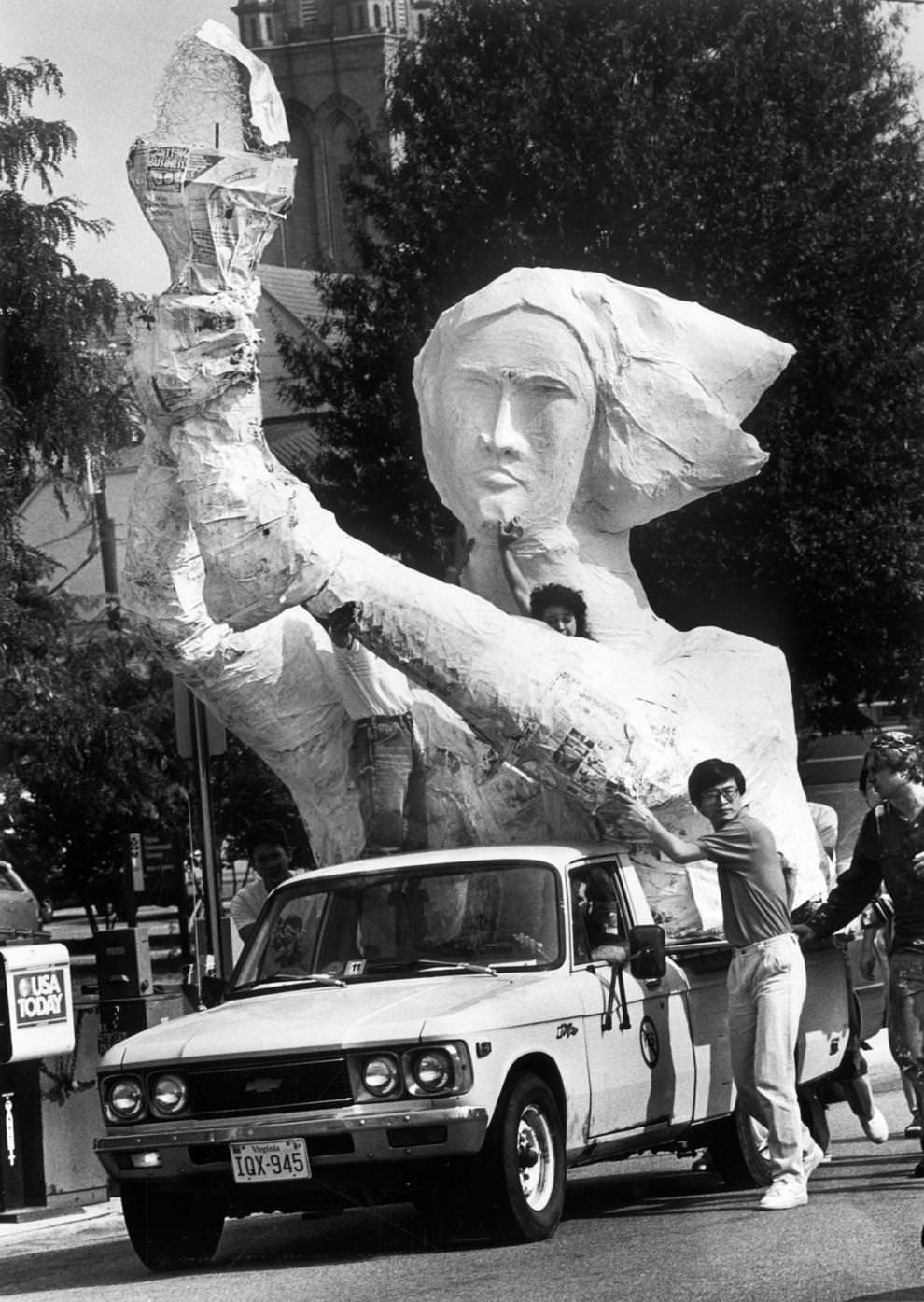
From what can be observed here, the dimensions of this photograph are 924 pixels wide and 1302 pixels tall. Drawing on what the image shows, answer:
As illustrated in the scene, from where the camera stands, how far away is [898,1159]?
34.9 ft

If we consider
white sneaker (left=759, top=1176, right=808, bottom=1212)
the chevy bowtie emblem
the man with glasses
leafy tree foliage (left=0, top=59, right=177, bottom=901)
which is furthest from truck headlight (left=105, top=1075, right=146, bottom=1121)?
leafy tree foliage (left=0, top=59, right=177, bottom=901)

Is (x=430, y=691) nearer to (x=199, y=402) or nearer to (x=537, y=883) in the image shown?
(x=537, y=883)

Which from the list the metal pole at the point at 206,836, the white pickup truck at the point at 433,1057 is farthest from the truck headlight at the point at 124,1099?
the metal pole at the point at 206,836

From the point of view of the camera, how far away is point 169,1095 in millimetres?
8617

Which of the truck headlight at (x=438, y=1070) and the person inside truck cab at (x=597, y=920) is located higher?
the person inside truck cab at (x=597, y=920)

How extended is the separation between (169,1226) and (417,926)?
4.61ft

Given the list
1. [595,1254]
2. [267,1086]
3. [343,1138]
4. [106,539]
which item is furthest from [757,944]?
[106,539]

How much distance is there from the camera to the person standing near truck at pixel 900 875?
9656mm

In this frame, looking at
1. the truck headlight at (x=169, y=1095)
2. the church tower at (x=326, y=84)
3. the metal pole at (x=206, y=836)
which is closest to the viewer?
the truck headlight at (x=169, y=1095)

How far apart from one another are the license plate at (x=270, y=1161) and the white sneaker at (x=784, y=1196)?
183cm

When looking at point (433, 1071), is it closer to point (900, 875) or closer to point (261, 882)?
point (900, 875)

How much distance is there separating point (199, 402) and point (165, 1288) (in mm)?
3040

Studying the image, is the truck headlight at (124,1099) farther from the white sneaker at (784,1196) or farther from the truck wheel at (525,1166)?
the white sneaker at (784,1196)

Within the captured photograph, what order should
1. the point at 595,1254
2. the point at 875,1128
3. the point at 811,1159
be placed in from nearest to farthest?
1. the point at 595,1254
2. the point at 811,1159
3. the point at 875,1128
